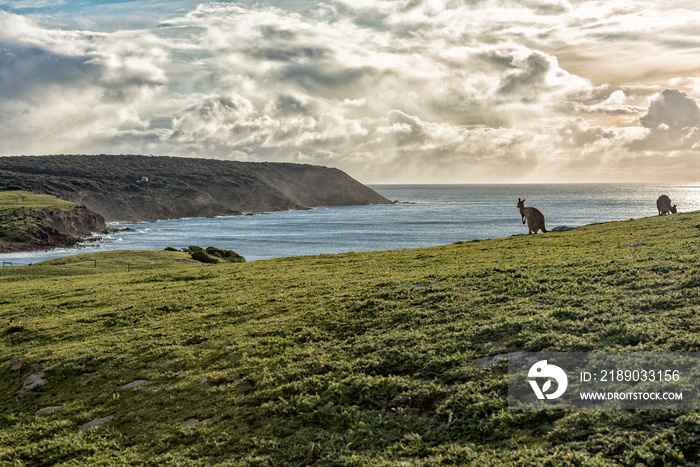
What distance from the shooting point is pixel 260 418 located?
428 inches

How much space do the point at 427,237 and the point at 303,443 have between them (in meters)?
120

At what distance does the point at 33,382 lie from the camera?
51.3ft

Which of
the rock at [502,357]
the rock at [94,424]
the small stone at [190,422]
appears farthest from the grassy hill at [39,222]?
the rock at [502,357]

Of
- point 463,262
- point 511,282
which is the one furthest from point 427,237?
point 511,282

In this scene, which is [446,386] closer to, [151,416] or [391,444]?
[391,444]

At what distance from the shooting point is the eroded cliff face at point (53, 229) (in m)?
113

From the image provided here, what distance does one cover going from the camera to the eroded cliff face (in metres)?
113

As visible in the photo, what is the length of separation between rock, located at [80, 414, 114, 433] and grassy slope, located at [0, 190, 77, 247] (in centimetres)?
12257
